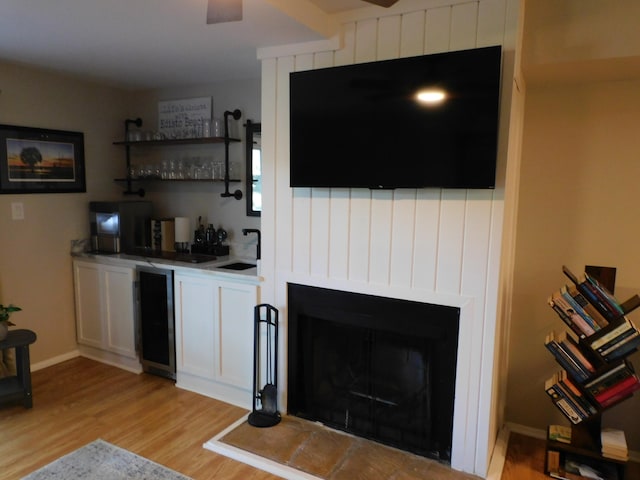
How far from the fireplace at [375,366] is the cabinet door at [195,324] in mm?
607

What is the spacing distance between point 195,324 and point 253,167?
1.20 m

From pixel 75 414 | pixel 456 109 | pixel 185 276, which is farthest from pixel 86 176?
pixel 456 109

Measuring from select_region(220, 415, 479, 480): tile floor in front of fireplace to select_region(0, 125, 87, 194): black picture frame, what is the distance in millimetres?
2323

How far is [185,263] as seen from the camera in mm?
3113

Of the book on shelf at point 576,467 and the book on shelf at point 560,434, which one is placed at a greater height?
the book on shelf at point 560,434

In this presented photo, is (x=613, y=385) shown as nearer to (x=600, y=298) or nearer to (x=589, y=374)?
(x=589, y=374)

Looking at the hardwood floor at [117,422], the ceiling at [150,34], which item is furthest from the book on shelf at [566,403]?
the ceiling at [150,34]

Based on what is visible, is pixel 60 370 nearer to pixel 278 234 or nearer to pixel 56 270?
pixel 56 270

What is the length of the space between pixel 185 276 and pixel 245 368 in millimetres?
739

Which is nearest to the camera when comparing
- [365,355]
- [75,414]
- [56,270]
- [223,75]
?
[365,355]

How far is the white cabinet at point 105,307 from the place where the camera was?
3369 millimetres

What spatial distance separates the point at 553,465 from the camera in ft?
7.47

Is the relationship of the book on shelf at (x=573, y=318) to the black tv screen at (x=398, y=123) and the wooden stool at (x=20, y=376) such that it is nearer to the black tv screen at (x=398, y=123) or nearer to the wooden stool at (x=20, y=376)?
the black tv screen at (x=398, y=123)

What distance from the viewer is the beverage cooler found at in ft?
10.4
